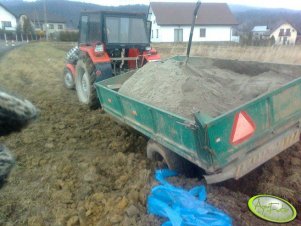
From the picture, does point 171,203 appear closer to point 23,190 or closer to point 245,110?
point 245,110

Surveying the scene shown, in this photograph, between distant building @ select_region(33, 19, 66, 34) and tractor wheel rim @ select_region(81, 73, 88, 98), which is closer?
tractor wheel rim @ select_region(81, 73, 88, 98)

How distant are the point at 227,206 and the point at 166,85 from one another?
193 cm

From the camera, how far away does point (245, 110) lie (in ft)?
11.1

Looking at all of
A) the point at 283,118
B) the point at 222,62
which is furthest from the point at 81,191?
the point at 222,62

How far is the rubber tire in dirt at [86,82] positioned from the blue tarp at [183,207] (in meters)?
3.61

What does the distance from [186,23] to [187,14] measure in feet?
8.02

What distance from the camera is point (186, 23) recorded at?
123 feet

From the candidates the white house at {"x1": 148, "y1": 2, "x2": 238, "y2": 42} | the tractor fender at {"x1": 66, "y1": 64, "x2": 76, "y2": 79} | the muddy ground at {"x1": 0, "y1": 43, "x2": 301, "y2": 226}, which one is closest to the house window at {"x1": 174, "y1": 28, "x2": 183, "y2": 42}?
the white house at {"x1": 148, "y1": 2, "x2": 238, "y2": 42}

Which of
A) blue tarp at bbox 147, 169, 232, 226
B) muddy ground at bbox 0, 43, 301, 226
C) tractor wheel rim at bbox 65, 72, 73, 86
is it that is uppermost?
tractor wheel rim at bbox 65, 72, 73, 86

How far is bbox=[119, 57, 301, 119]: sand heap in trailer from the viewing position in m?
4.16

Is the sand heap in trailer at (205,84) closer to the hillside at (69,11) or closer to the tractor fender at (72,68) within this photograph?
the tractor fender at (72,68)

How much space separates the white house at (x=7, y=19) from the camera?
156 feet

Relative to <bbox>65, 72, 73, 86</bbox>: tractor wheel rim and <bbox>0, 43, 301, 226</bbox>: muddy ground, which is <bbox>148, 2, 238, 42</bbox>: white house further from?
<bbox>0, 43, 301, 226</bbox>: muddy ground

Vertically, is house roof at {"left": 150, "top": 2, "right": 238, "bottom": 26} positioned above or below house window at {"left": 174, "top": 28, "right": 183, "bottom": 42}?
above
